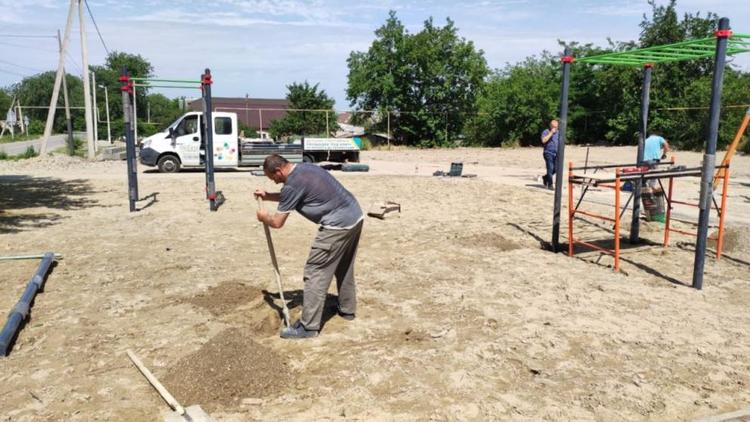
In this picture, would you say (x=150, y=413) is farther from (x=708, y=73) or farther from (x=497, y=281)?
(x=708, y=73)

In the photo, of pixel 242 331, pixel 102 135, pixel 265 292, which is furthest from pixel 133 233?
pixel 102 135

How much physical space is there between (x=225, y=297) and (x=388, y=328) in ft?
5.52

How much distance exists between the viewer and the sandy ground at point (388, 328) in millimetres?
3469

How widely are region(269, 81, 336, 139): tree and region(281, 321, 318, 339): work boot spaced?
96.2 feet

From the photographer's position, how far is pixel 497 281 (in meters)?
6.00

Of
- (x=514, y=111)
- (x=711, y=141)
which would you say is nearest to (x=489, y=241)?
(x=711, y=141)

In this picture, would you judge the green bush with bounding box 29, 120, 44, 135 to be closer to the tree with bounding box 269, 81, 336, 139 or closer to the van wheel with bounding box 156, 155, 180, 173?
the tree with bounding box 269, 81, 336, 139

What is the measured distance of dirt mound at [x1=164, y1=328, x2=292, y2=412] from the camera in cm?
350

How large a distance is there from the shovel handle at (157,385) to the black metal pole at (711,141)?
500cm

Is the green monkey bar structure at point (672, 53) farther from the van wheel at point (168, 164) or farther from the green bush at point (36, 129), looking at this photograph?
the green bush at point (36, 129)

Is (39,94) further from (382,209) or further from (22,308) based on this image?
(22,308)

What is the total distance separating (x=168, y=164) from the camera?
17.0 m

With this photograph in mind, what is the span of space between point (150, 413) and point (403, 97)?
3301 cm

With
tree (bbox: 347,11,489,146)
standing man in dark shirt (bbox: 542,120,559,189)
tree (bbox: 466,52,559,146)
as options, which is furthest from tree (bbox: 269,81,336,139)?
standing man in dark shirt (bbox: 542,120,559,189)
